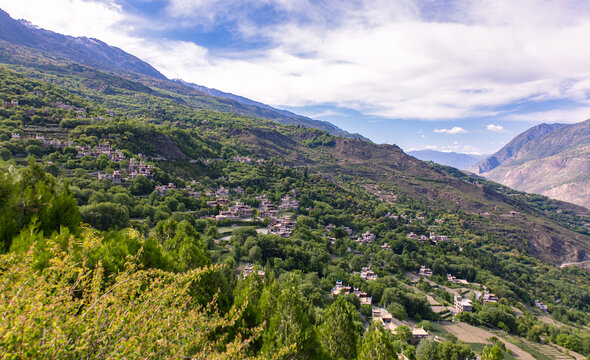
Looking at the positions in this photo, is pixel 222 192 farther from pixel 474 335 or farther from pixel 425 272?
pixel 474 335

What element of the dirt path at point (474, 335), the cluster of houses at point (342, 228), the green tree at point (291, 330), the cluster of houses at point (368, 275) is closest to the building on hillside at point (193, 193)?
the cluster of houses at point (342, 228)

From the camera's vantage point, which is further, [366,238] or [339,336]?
[366,238]

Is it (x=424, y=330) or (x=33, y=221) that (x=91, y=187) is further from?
(x=424, y=330)

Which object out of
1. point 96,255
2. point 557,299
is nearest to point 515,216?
point 557,299

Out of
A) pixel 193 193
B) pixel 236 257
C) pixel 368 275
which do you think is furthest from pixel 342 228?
pixel 193 193

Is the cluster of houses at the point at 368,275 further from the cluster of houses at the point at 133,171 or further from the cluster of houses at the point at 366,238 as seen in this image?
the cluster of houses at the point at 133,171

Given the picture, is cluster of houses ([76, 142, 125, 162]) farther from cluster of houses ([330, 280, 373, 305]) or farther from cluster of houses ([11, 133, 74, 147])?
cluster of houses ([330, 280, 373, 305])
